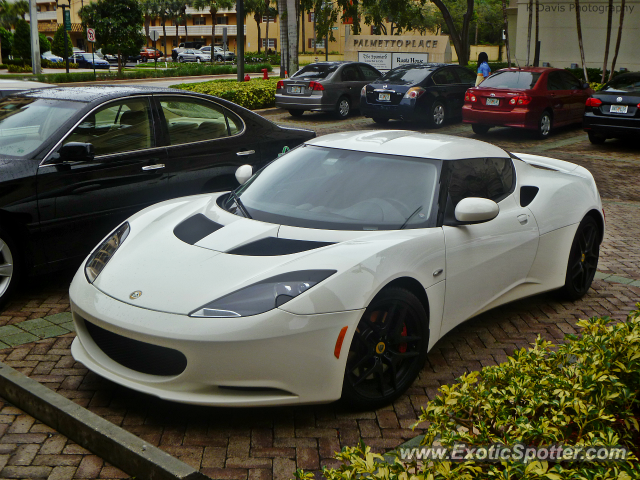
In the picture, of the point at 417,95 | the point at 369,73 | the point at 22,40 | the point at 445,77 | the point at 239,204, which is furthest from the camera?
the point at 22,40

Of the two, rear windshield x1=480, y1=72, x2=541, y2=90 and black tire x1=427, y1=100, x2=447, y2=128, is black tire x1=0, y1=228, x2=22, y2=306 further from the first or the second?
black tire x1=427, y1=100, x2=447, y2=128

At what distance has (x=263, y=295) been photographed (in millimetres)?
3527

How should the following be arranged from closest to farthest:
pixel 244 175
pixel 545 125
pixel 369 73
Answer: pixel 244 175
pixel 545 125
pixel 369 73

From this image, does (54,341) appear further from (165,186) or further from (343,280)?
(343,280)

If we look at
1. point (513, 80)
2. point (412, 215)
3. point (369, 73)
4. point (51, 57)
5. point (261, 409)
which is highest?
point (51, 57)

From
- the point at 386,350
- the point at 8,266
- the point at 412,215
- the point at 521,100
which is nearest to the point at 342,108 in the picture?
the point at 521,100

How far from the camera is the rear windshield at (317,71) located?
1888 cm

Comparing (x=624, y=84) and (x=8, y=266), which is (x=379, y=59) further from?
(x=8, y=266)

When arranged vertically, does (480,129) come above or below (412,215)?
below


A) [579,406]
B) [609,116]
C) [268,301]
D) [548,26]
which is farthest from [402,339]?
[548,26]

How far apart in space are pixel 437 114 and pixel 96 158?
496 inches

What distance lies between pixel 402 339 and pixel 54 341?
242 cm

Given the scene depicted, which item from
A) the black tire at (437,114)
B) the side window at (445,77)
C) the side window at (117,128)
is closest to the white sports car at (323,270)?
the side window at (117,128)

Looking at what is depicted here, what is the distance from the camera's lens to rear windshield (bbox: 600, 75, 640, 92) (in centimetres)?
1435
